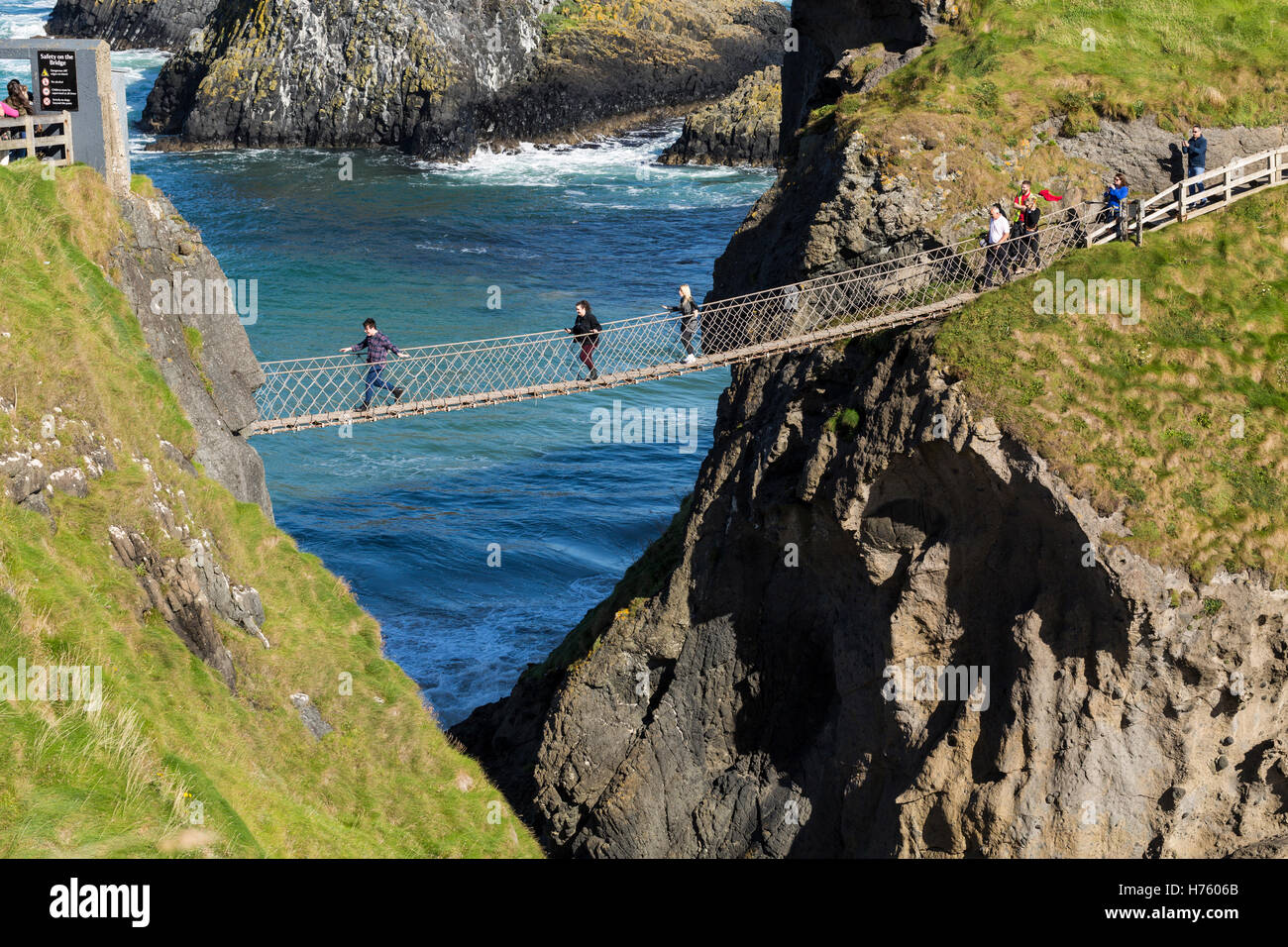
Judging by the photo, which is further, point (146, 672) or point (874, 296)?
point (874, 296)

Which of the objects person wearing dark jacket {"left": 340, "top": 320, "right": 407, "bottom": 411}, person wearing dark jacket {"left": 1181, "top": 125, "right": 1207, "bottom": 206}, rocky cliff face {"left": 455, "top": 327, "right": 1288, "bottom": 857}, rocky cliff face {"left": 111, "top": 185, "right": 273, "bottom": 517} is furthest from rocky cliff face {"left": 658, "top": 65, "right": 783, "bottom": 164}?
rocky cliff face {"left": 111, "top": 185, "right": 273, "bottom": 517}

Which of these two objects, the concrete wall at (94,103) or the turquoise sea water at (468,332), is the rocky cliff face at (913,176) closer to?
the turquoise sea water at (468,332)

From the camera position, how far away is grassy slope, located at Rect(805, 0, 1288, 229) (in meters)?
24.3

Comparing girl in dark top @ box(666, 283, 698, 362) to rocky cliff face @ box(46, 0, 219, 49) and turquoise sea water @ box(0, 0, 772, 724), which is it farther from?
rocky cliff face @ box(46, 0, 219, 49)

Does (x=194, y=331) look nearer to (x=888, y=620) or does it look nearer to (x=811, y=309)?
(x=811, y=309)

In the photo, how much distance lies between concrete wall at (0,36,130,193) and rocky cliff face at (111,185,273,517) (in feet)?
2.42

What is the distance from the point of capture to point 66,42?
61.8 feet

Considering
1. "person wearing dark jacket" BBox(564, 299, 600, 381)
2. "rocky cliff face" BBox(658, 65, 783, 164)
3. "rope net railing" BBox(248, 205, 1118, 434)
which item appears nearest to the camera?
"rope net railing" BBox(248, 205, 1118, 434)

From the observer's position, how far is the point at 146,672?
1395 cm

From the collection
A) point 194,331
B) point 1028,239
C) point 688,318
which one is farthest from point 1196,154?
point 194,331

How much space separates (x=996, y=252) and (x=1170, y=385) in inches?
155

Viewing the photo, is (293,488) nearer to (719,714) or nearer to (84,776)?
(719,714)

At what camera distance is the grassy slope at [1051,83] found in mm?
24328

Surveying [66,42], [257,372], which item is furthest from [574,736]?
[66,42]
